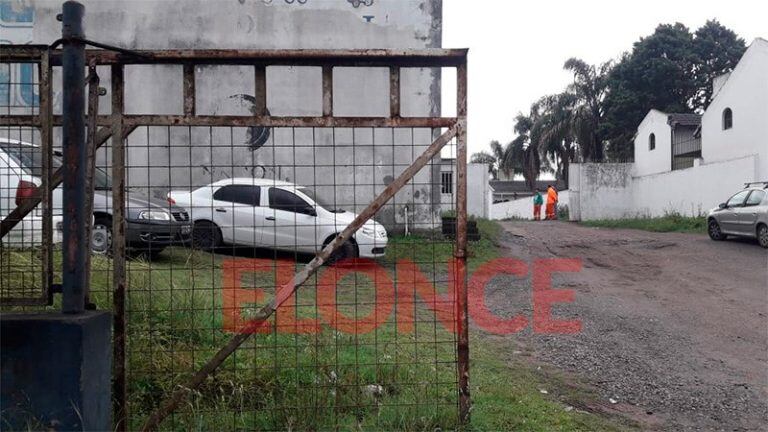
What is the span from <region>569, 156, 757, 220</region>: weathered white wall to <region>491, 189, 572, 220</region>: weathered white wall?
465cm

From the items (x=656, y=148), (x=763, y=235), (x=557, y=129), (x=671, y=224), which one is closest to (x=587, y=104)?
(x=557, y=129)

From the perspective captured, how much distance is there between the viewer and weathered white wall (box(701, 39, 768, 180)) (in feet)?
75.6

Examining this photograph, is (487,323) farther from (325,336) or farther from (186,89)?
(186,89)

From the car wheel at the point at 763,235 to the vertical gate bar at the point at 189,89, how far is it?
1577cm

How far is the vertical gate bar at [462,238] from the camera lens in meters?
3.97

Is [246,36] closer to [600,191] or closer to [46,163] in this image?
[46,163]

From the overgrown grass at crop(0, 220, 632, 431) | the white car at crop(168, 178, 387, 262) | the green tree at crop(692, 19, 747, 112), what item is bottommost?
the overgrown grass at crop(0, 220, 632, 431)

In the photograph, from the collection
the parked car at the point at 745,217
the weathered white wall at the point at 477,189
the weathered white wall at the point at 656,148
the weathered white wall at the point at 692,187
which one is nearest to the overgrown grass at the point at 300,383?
the parked car at the point at 745,217

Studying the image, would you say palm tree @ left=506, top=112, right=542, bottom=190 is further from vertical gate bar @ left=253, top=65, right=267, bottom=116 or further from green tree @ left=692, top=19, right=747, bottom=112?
vertical gate bar @ left=253, top=65, right=267, bottom=116

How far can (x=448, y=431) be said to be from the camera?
405 cm

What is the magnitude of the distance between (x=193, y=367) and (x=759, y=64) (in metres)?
25.1

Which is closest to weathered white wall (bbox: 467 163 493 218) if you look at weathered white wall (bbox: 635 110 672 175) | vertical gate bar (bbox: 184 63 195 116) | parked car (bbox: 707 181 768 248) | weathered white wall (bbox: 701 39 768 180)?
weathered white wall (bbox: 635 110 672 175)

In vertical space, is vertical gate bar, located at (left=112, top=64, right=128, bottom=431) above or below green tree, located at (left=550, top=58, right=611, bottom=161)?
below

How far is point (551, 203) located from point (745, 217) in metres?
16.8
